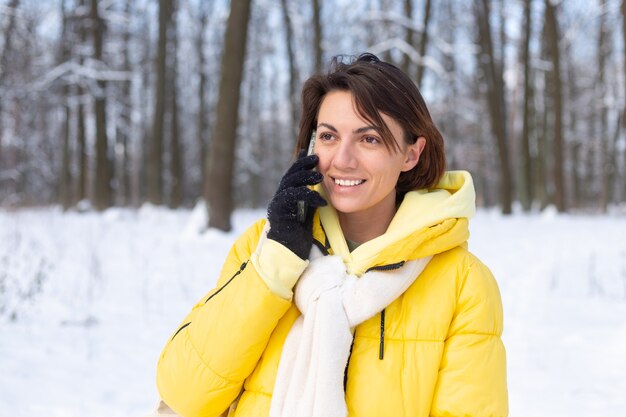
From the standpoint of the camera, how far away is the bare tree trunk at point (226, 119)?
9250 millimetres

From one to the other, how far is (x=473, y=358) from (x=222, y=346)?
0.72 meters

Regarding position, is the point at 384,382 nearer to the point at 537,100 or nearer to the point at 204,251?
the point at 204,251

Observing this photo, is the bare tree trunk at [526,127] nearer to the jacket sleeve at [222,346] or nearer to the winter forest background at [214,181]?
the winter forest background at [214,181]

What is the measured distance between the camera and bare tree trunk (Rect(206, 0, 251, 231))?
9.25 metres

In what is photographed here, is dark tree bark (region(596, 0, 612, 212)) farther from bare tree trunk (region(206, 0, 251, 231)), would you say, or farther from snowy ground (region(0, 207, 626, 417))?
snowy ground (region(0, 207, 626, 417))

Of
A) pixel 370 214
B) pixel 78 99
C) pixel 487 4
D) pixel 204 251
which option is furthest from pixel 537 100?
pixel 370 214

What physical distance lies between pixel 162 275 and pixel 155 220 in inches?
249

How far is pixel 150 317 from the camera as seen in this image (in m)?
5.21

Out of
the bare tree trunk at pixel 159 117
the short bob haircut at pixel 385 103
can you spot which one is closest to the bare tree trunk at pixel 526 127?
Answer: the bare tree trunk at pixel 159 117

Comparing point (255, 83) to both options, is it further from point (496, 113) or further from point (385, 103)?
point (385, 103)

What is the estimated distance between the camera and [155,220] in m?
12.9

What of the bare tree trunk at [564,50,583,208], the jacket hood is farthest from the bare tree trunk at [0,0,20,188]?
the bare tree trunk at [564,50,583,208]

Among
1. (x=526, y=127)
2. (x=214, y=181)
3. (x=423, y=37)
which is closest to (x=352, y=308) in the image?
(x=214, y=181)

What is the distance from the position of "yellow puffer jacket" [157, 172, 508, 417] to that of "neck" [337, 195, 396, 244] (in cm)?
18
